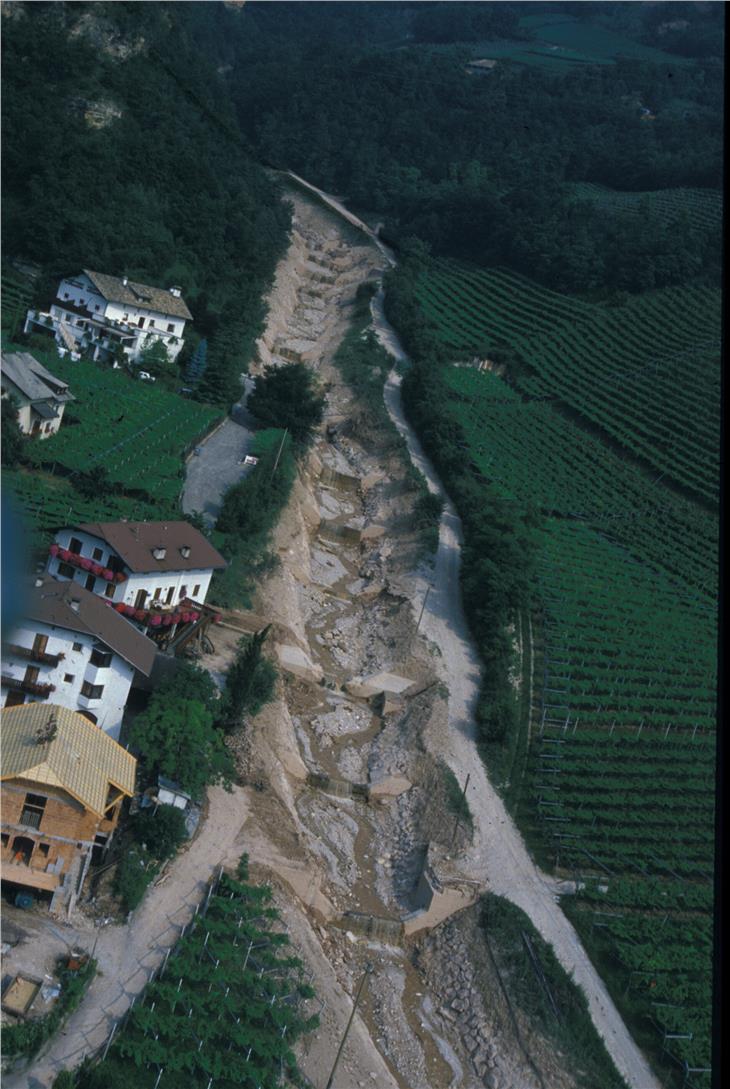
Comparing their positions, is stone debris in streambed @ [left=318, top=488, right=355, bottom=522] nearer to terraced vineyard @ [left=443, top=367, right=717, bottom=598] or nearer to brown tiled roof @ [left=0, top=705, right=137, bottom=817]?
terraced vineyard @ [left=443, top=367, right=717, bottom=598]

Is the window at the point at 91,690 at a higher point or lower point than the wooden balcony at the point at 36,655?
lower


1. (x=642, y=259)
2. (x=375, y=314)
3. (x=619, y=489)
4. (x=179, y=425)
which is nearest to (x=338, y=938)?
(x=179, y=425)

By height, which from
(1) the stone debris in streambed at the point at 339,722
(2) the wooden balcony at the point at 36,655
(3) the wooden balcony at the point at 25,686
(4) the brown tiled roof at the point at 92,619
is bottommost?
(1) the stone debris in streambed at the point at 339,722

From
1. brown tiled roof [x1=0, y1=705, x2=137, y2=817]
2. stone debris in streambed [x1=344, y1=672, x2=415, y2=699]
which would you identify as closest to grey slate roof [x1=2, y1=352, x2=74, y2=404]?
stone debris in streambed [x1=344, y1=672, x2=415, y2=699]

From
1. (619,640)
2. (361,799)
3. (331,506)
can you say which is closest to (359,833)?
(361,799)

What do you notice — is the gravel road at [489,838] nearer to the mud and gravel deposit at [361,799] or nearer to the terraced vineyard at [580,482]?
the mud and gravel deposit at [361,799]

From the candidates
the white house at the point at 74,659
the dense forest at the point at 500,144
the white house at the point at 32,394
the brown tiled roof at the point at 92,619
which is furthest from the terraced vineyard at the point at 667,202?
the white house at the point at 74,659

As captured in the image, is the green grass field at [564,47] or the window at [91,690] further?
the green grass field at [564,47]
